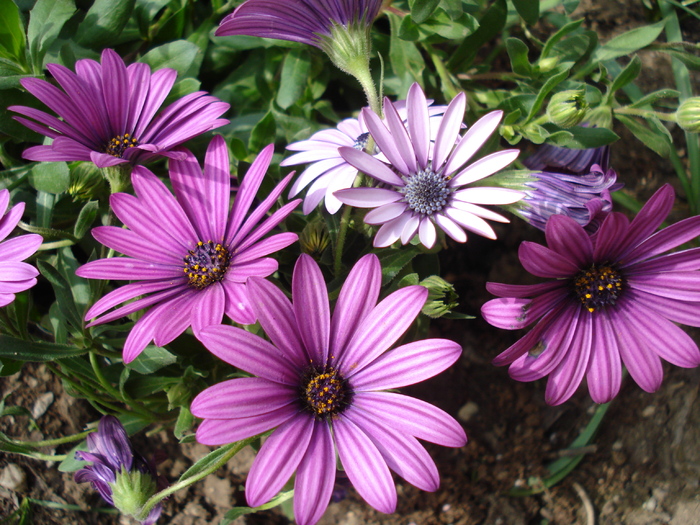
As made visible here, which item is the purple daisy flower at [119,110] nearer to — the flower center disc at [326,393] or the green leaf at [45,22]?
the green leaf at [45,22]

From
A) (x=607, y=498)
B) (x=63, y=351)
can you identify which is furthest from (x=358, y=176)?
(x=607, y=498)

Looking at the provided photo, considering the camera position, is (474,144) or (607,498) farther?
(607,498)

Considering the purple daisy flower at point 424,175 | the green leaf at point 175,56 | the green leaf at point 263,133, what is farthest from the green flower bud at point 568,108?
the green leaf at point 175,56

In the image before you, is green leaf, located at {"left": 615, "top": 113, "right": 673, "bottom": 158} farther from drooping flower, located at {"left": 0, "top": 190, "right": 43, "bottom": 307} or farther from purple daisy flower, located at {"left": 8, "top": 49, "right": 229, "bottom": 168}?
drooping flower, located at {"left": 0, "top": 190, "right": 43, "bottom": 307}

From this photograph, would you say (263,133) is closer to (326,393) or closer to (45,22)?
(45,22)

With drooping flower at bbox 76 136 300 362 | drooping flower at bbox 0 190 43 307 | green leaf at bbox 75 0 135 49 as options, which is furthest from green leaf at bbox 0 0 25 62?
drooping flower at bbox 76 136 300 362

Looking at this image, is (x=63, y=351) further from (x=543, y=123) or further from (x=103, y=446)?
(x=543, y=123)
